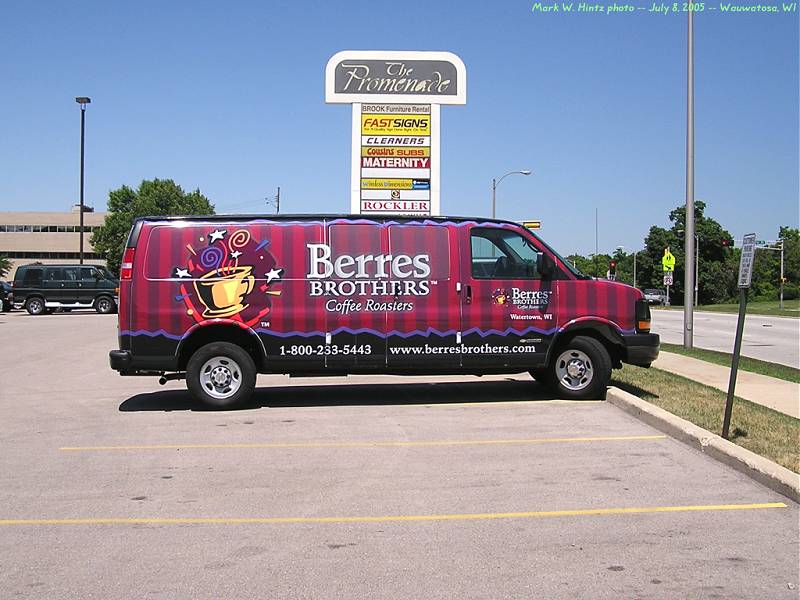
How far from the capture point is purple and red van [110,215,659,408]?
9906 millimetres

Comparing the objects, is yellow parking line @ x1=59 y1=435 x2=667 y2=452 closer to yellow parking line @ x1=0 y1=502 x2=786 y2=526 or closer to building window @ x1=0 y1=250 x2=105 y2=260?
yellow parking line @ x1=0 y1=502 x2=786 y2=526

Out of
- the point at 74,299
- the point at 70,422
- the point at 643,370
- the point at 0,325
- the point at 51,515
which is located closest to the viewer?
the point at 51,515

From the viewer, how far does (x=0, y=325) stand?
2744 cm

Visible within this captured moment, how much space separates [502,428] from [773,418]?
2940mm

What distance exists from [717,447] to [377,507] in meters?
3.31

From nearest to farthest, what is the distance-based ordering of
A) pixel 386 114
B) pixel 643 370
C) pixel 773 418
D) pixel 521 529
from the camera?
pixel 521 529 → pixel 773 418 → pixel 643 370 → pixel 386 114

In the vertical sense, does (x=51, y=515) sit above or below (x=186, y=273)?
below

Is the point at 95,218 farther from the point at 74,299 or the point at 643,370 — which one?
the point at 643,370

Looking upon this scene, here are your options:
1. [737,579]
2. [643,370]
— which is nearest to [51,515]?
[737,579]

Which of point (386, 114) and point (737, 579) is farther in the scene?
point (386, 114)

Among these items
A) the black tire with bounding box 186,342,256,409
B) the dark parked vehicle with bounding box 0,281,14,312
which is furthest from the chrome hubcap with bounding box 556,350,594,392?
the dark parked vehicle with bounding box 0,281,14,312

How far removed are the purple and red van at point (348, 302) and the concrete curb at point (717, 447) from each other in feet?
3.47

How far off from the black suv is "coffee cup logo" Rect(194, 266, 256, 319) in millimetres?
27134

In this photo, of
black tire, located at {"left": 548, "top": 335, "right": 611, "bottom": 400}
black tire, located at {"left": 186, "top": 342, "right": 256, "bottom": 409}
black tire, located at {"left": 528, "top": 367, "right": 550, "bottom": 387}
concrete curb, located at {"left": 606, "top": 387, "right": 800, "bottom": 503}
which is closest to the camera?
concrete curb, located at {"left": 606, "top": 387, "right": 800, "bottom": 503}
